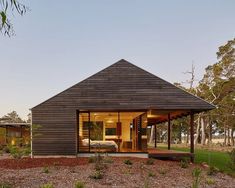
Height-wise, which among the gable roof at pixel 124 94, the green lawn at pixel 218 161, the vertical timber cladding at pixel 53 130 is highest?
the gable roof at pixel 124 94

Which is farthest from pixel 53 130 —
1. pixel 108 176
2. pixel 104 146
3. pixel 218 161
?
pixel 218 161

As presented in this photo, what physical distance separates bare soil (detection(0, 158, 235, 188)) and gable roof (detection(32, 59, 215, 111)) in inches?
139

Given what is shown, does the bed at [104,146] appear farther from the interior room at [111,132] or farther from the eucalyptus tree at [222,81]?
the eucalyptus tree at [222,81]

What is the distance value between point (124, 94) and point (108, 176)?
22.2 feet

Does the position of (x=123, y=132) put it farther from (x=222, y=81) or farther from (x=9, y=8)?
(x=9, y=8)

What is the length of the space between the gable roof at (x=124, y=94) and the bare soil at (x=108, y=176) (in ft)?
11.6

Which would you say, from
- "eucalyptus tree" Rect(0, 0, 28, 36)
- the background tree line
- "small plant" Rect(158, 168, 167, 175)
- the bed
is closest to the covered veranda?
the bed

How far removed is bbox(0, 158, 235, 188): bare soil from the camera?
32.9 ft

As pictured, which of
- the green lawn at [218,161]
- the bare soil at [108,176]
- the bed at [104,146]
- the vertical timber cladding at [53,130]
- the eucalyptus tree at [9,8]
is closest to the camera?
the eucalyptus tree at [9,8]

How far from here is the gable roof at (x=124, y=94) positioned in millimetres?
16938

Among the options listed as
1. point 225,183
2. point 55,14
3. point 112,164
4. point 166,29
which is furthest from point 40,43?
point 225,183

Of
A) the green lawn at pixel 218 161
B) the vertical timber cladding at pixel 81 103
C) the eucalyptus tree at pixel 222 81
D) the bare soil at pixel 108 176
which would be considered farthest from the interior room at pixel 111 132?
the eucalyptus tree at pixel 222 81

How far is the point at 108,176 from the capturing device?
1113 centimetres

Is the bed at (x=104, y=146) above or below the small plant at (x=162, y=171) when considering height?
above
